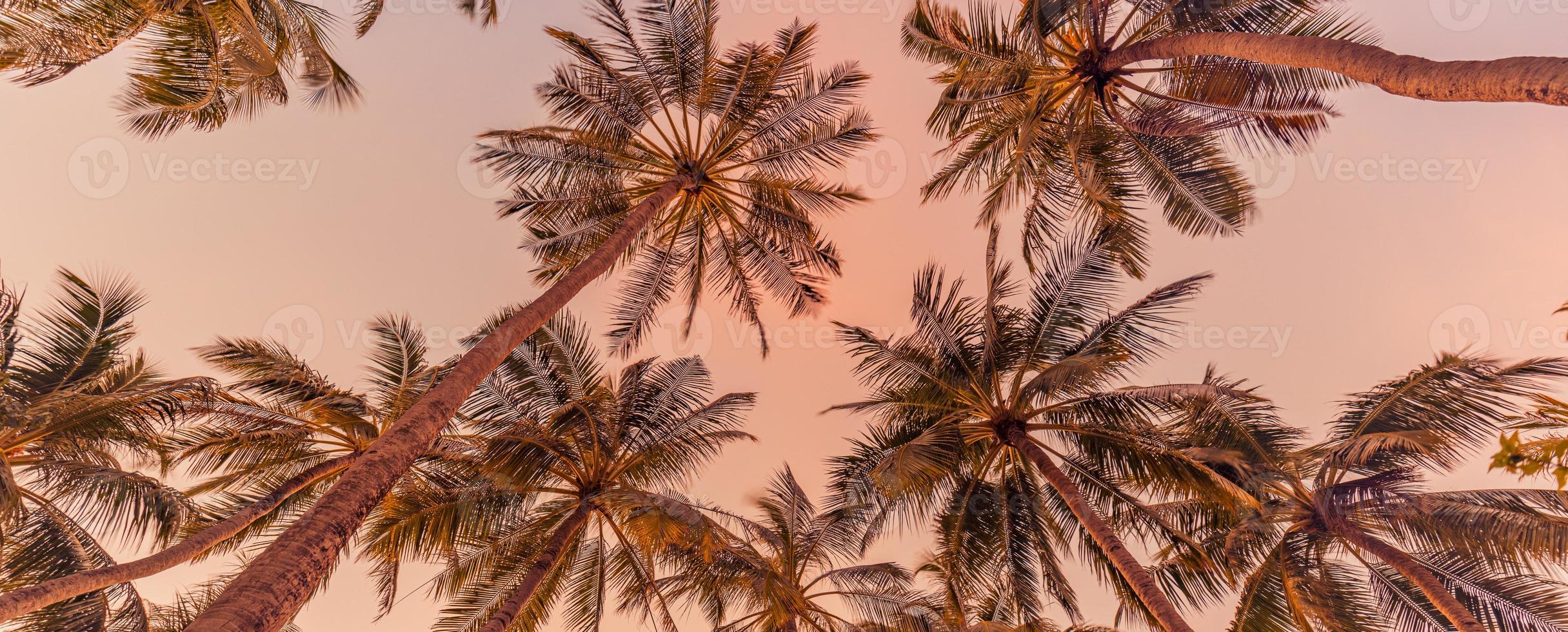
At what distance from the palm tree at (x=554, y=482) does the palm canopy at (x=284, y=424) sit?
3.27 feet

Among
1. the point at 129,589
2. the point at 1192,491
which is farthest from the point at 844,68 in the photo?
the point at 129,589

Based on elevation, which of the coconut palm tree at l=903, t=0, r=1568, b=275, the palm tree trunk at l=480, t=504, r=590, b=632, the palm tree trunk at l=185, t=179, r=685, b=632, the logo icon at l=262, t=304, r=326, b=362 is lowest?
the palm tree trunk at l=185, t=179, r=685, b=632

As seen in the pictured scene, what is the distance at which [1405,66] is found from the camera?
4836mm

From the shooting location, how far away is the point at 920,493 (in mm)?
10008

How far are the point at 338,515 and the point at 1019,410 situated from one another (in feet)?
28.9

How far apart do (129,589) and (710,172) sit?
10052mm

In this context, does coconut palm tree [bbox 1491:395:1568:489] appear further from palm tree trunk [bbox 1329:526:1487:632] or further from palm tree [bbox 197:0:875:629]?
palm tree [bbox 197:0:875:629]

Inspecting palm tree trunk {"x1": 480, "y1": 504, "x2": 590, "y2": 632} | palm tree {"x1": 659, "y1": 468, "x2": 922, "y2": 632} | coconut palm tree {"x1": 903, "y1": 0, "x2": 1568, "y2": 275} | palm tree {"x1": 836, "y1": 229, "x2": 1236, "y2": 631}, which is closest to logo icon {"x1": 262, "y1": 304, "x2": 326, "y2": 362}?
palm tree trunk {"x1": 480, "y1": 504, "x2": 590, "y2": 632}

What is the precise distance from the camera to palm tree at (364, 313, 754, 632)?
9.55 meters

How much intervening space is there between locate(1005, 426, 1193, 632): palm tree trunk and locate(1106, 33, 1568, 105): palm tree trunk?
5.54 m

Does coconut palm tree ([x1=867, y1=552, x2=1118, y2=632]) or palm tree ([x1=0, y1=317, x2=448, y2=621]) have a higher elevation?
coconut palm tree ([x1=867, y1=552, x2=1118, y2=632])

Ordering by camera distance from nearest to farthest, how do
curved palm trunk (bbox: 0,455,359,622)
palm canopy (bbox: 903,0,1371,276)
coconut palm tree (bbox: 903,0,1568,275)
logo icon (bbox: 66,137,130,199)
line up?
1. curved palm trunk (bbox: 0,455,359,622)
2. coconut palm tree (bbox: 903,0,1568,275)
3. palm canopy (bbox: 903,0,1371,276)
4. logo icon (bbox: 66,137,130,199)

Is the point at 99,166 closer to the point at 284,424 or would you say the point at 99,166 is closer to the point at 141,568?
the point at 284,424

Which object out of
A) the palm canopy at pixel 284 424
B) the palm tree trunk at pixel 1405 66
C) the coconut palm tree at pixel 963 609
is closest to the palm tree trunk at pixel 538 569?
the palm canopy at pixel 284 424
